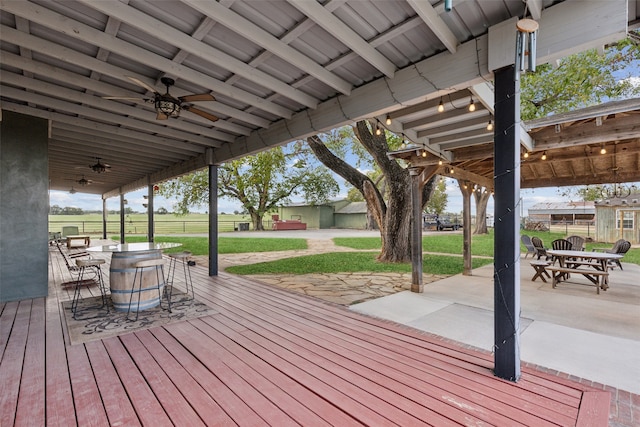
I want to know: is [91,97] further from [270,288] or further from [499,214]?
[499,214]

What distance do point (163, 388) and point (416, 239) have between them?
4.30 m

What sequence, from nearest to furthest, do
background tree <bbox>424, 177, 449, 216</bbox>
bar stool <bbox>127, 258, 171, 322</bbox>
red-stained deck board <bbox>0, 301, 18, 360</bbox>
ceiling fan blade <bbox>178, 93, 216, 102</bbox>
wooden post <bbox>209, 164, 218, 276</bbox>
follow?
red-stained deck board <bbox>0, 301, 18, 360</bbox> < ceiling fan blade <bbox>178, 93, 216, 102</bbox> < bar stool <bbox>127, 258, 171, 322</bbox> < wooden post <bbox>209, 164, 218, 276</bbox> < background tree <bbox>424, 177, 449, 216</bbox>

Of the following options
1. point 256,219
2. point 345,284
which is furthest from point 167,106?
point 256,219

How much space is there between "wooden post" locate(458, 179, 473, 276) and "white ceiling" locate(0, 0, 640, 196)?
9.94 feet

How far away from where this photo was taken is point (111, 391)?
2.07m

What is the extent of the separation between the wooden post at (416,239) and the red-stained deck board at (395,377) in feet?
8.19

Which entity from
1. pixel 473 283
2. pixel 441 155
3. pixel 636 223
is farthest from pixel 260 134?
pixel 636 223

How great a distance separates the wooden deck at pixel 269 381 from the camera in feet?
5.98

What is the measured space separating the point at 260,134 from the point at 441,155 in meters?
3.36

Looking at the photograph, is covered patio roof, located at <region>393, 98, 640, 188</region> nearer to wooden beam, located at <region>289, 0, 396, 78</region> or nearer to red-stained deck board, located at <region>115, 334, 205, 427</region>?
wooden beam, located at <region>289, 0, 396, 78</region>

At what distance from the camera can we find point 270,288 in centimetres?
524

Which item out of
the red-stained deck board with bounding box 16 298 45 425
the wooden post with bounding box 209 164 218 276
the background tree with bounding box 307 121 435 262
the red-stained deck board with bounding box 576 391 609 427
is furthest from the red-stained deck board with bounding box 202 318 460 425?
the background tree with bounding box 307 121 435 262

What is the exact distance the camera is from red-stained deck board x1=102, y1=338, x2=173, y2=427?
1.79 metres

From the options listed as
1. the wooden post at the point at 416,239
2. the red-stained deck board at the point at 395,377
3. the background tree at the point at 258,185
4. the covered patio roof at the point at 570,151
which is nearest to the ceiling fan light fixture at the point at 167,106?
the red-stained deck board at the point at 395,377
